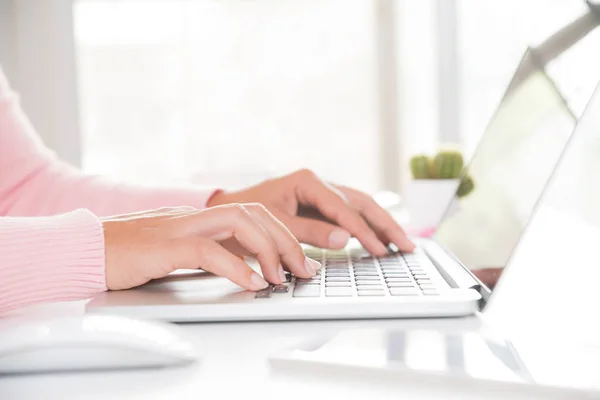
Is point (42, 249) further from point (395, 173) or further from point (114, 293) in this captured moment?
point (395, 173)

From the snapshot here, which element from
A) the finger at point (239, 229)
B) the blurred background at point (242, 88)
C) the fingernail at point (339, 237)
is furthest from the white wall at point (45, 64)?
Answer: the finger at point (239, 229)

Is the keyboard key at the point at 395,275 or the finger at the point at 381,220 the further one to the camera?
the finger at the point at 381,220

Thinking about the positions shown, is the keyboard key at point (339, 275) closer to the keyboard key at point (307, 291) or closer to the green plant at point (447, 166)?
the keyboard key at point (307, 291)

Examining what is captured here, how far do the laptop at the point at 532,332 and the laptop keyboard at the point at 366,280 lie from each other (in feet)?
0.19

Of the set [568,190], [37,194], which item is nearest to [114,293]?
[568,190]

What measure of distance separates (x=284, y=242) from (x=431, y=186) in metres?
0.74

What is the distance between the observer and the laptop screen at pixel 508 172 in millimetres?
715

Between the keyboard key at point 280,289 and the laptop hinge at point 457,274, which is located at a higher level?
the keyboard key at point 280,289

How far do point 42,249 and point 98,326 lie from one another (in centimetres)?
23

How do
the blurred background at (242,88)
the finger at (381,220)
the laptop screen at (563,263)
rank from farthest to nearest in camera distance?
the blurred background at (242,88)
the finger at (381,220)
the laptop screen at (563,263)

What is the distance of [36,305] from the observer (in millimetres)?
579

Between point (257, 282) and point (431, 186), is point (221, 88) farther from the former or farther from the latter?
point (257, 282)

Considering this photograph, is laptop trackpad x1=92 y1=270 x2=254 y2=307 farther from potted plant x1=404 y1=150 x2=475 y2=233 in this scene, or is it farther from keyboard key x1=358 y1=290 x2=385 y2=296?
potted plant x1=404 y1=150 x2=475 y2=233

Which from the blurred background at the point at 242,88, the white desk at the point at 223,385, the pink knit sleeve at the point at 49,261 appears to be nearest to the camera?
→ the white desk at the point at 223,385
